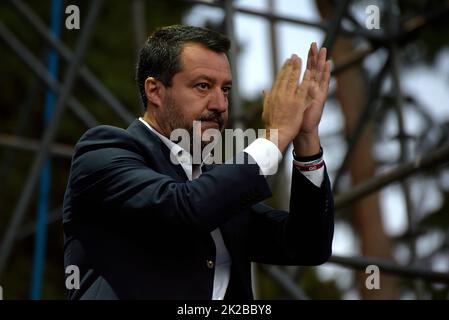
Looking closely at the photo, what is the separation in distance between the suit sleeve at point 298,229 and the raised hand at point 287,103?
0.19 meters

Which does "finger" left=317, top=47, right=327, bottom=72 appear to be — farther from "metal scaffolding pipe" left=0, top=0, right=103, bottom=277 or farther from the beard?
"metal scaffolding pipe" left=0, top=0, right=103, bottom=277

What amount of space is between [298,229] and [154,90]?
0.54 metres

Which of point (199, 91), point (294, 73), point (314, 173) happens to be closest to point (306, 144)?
point (314, 173)

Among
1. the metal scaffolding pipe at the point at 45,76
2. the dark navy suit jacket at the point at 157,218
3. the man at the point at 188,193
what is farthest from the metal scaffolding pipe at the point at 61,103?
the dark navy suit jacket at the point at 157,218

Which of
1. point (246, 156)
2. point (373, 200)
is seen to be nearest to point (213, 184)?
point (246, 156)

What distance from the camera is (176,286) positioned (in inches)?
94.6

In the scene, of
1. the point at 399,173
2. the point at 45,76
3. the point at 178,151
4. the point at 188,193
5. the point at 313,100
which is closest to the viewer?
the point at 188,193

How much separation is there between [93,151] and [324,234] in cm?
64

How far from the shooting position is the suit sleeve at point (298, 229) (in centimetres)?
259

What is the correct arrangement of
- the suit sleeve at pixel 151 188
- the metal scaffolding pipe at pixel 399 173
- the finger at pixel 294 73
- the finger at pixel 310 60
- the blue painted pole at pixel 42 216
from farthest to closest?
the blue painted pole at pixel 42 216 → the metal scaffolding pipe at pixel 399 173 → the finger at pixel 310 60 → the finger at pixel 294 73 → the suit sleeve at pixel 151 188

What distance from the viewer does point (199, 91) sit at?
8.42 feet

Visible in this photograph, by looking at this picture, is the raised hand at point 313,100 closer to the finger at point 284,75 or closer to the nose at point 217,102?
the finger at point 284,75

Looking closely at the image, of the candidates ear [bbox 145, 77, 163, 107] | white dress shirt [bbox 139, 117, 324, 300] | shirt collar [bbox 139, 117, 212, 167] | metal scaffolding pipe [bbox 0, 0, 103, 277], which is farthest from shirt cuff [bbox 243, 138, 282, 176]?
metal scaffolding pipe [bbox 0, 0, 103, 277]

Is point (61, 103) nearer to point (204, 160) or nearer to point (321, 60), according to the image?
point (204, 160)
